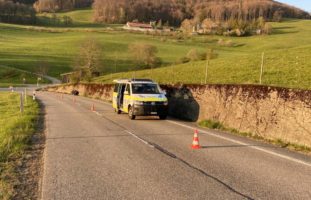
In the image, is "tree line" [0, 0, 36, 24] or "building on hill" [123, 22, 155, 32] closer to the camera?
"building on hill" [123, 22, 155, 32]

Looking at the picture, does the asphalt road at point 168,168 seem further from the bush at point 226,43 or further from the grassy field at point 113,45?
the bush at point 226,43

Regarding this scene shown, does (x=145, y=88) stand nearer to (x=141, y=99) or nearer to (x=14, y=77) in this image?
(x=141, y=99)

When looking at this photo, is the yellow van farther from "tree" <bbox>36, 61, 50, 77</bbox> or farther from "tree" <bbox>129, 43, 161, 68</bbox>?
"tree" <bbox>36, 61, 50, 77</bbox>

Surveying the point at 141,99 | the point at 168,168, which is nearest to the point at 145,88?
the point at 141,99

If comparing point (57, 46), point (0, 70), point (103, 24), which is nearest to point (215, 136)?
point (0, 70)

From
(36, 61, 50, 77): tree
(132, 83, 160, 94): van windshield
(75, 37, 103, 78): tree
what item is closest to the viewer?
(132, 83, 160, 94): van windshield

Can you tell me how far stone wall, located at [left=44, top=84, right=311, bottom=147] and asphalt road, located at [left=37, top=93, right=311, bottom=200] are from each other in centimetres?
102

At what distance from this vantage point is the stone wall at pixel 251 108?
13055 mm

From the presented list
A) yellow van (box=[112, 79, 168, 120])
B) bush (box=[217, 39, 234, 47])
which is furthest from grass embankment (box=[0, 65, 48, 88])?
yellow van (box=[112, 79, 168, 120])

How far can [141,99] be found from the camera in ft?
66.7

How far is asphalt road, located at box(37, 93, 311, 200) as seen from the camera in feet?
23.9

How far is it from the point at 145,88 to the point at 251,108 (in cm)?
712

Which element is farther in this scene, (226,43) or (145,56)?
(226,43)

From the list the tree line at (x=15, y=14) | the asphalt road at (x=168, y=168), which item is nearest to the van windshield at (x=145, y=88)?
the asphalt road at (x=168, y=168)
